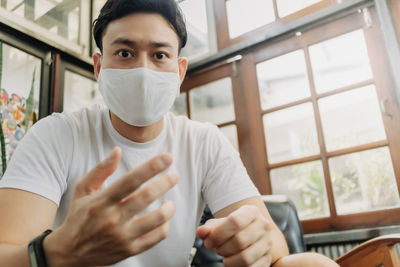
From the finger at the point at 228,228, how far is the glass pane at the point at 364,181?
144 cm

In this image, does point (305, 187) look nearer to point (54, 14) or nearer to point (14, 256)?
point (14, 256)

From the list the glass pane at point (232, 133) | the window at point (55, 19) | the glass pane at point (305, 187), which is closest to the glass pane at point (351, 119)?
the glass pane at point (305, 187)

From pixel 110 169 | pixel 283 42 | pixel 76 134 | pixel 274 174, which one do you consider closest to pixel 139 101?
pixel 76 134

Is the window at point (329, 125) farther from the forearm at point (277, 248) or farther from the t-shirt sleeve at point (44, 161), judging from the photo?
the t-shirt sleeve at point (44, 161)

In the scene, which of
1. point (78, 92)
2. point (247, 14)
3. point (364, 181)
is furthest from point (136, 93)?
point (247, 14)

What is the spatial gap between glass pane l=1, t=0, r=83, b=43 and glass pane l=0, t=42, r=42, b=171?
26 centimetres

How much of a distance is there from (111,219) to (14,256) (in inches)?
10.0

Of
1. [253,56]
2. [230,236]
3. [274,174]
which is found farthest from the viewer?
[253,56]

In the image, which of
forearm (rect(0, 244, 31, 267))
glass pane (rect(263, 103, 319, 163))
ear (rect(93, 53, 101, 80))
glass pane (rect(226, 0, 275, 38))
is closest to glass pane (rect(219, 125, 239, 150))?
glass pane (rect(263, 103, 319, 163))

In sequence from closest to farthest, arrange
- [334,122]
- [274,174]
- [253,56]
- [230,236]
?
[230,236] < [334,122] < [274,174] < [253,56]

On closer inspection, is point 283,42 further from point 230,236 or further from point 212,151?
point 230,236

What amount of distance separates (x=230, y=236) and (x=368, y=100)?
62.3 inches

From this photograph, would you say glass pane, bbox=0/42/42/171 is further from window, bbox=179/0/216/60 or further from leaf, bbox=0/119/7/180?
window, bbox=179/0/216/60

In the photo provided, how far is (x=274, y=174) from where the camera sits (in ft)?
6.69
